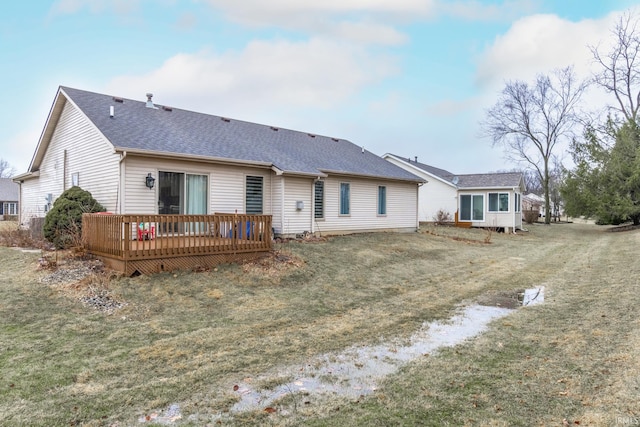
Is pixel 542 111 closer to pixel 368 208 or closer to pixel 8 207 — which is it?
pixel 368 208

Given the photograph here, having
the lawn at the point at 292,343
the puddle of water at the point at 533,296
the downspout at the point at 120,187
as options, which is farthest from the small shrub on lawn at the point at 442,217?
the downspout at the point at 120,187

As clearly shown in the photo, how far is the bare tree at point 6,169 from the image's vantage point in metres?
73.6

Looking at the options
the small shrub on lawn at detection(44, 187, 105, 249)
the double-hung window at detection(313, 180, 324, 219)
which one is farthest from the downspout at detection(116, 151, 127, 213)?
the double-hung window at detection(313, 180, 324, 219)

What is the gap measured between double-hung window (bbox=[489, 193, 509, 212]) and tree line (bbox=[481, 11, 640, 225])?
6272 mm

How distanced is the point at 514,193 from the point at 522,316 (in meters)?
20.4

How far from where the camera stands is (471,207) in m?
26.1

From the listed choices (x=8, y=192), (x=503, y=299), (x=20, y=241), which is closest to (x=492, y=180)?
(x=503, y=299)

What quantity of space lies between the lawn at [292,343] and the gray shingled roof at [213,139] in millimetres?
4153

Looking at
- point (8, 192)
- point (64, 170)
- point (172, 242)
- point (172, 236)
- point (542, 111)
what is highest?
point (542, 111)

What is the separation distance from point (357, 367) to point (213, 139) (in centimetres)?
1131

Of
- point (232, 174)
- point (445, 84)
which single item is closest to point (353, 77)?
point (445, 84)

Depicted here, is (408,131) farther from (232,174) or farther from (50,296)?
(50,296)

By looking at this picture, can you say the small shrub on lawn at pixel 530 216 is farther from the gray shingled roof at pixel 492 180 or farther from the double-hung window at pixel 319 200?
the double-hung window at pixel 319 200

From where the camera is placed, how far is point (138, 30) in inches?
631
